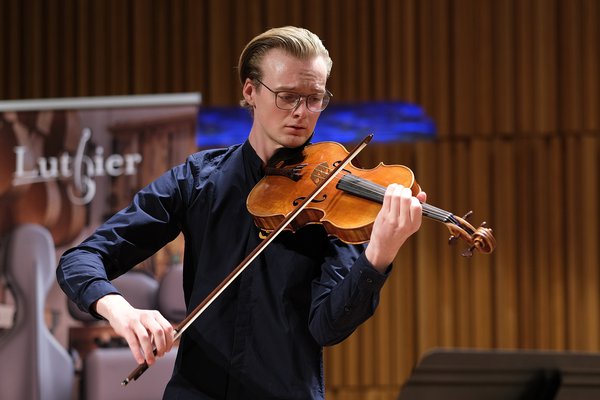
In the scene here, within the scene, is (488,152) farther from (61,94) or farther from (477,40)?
(61,94)

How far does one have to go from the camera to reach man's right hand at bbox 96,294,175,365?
1353 millimetres

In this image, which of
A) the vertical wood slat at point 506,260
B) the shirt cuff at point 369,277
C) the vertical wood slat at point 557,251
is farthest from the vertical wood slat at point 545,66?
the shirt cuff at point 369,277

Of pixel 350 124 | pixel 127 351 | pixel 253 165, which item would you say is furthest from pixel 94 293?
pixel 350 124

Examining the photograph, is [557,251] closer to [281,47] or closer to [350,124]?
[350,124]

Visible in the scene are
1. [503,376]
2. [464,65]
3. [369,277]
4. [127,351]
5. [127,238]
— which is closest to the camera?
[503,376]

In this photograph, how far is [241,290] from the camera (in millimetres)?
1590

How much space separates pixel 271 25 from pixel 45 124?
4.18ft

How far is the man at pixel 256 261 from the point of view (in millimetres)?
1450

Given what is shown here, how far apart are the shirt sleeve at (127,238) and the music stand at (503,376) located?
623mm

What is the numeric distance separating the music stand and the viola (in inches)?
9.3

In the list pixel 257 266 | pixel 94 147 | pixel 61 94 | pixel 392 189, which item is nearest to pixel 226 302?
pixel 257 266

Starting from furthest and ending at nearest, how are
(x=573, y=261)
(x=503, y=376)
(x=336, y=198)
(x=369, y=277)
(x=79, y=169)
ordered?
(x=573, y=261) < (x=79, y=169) < (x=336, y=198) < (x=369, y=277) < (x=503, y=376)

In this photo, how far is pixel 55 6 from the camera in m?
4.26

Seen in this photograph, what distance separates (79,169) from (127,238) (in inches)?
69.6
